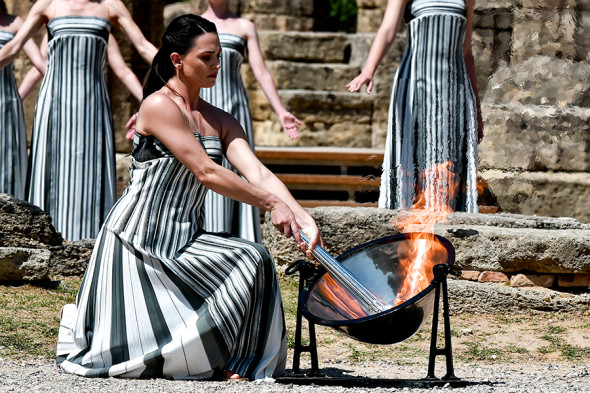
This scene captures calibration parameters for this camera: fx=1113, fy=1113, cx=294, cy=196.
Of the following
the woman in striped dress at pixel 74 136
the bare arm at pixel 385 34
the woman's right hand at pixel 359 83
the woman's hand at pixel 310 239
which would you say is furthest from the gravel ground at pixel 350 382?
the woman in striped dress at pixel 74 136

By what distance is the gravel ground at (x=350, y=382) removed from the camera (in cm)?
437

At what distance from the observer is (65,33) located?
761 centimetres

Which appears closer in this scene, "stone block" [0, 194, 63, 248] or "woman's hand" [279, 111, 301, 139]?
"stone block" [0, 194, 63, 248]

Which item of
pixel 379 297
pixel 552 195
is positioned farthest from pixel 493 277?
pixel 552 195

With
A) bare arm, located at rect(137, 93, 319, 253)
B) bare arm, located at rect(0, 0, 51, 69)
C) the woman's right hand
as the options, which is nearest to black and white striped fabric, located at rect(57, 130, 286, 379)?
bare arm, located at rect(137, 93, 319, 253)

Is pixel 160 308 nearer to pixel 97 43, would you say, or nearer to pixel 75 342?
pixel 75 342

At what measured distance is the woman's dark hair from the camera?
474 cm

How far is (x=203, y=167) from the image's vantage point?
4.57m

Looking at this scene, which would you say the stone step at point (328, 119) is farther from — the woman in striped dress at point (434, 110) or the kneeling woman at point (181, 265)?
the kneeling woman at point (181, 265)

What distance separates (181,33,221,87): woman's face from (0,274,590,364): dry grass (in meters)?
1.51

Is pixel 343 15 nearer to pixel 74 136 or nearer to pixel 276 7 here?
pixel 276 7

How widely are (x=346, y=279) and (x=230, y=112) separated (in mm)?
3558

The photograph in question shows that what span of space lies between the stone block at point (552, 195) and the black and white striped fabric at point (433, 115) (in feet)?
5.31

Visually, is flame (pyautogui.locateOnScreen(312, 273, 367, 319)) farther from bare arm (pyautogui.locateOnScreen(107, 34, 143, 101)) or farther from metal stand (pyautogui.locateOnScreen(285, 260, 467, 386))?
bare arm (pyautogui.locateOnScreen(107, 34, 143, 101))
